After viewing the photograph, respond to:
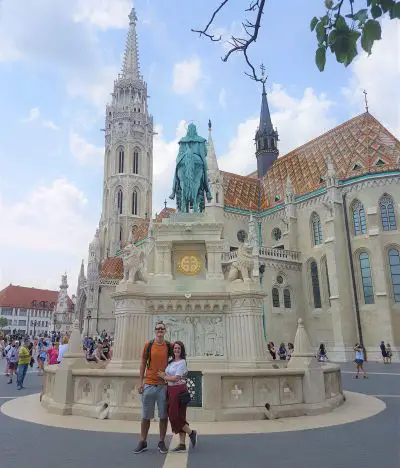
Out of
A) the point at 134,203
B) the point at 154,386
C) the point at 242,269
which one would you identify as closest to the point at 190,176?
the point at 242,269

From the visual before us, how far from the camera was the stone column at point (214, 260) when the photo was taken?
1075cm

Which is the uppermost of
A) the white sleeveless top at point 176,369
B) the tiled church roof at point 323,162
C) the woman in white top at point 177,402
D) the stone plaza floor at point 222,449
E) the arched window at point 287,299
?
the tiled church roof at point 323,162

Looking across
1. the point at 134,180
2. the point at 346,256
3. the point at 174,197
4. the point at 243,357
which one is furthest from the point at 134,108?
the point at 243,357

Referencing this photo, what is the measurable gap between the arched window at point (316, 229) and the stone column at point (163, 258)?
26.6 metres

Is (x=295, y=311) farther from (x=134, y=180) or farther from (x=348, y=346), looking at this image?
(x=134, y=180)

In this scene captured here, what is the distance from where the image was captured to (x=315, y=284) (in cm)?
3459

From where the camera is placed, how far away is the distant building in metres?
89.9

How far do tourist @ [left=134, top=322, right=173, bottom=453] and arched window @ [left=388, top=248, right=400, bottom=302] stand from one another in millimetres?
27993

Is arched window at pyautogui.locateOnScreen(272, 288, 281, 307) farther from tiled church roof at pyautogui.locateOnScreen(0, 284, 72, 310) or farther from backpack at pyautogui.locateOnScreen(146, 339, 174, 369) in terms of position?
tiled church roof at pyautogui.locateOnScreen(0, 284, 72, 310)

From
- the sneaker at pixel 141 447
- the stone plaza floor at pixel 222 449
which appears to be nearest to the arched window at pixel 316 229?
the stone plaza floor at pixel 222 449

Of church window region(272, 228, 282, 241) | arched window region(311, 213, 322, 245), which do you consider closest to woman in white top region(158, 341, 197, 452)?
arched window region(311, 213, 322, 245)

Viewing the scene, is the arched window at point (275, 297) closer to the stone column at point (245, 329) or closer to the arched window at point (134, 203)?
the stone column at point (245, 329)

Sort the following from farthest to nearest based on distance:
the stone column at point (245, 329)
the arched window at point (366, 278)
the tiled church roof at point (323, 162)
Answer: the tiled church roof at point (323, 162), the arched window at point (366, 278), the stone column at point (245, 329)

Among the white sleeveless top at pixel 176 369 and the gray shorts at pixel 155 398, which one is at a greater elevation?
the white sleeveless top at pixel 176 369
